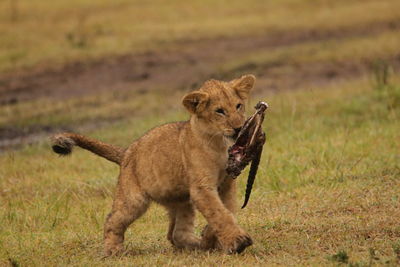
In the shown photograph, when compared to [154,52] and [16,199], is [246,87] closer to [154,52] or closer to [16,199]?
[16,199]

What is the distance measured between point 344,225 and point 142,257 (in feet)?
4.51

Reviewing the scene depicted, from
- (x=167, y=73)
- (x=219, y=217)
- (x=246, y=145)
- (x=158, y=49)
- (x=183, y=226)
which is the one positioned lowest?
(x=167, y=73)

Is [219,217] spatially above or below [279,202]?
above

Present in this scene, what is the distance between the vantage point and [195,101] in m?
5.82

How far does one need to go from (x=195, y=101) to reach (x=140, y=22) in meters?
14.1

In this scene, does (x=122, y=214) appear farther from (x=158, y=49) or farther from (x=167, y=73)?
(x=158, y=49)

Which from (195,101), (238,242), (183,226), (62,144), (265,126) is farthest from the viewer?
(265,126)

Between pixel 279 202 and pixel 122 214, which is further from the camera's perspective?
pixel 279 202

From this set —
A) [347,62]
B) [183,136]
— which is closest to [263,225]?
[183,136]

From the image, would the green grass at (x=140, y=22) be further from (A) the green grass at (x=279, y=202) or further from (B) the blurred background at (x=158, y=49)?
(A) the green grass at (x=279, y=202)

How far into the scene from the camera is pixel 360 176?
7.82 meters

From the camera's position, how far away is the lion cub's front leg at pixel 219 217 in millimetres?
5613

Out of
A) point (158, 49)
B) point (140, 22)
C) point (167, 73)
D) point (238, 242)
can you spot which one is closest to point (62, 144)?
point (238, 242)

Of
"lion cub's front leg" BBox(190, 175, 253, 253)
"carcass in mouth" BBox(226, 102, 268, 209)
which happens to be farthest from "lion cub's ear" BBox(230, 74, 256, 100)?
"lion cub's front leg" BBox(190, 175, 253, 253)
